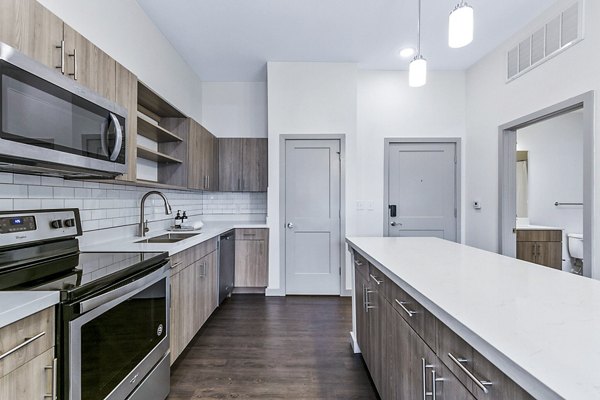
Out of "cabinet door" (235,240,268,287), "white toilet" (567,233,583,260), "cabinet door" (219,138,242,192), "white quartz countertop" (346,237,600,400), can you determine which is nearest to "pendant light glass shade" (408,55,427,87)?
"white quartz countertop" (346,237,600,400)

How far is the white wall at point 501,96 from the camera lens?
8.23 ft

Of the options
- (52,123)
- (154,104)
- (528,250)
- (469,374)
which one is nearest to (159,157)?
(154,104)

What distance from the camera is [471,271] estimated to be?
4.50 feet

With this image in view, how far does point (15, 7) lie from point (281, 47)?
2.77 metres

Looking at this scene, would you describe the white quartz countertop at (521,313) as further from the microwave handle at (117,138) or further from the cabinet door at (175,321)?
the microwave handle at (117,138)

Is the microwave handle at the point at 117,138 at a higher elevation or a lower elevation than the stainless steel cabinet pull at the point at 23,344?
higher

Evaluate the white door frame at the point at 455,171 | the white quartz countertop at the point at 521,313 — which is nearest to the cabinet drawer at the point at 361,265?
the white quartz countertop at the point at 521,313

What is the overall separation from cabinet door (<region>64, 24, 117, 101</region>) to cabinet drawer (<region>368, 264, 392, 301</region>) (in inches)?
75.8

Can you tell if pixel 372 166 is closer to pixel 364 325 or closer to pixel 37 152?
pixel 364 325

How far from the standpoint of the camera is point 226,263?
11.8 ft

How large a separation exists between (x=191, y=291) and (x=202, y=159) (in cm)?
178

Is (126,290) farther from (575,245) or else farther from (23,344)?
(575,245)

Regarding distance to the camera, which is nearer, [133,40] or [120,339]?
[120,339]

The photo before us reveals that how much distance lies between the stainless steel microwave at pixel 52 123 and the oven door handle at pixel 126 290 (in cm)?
60
